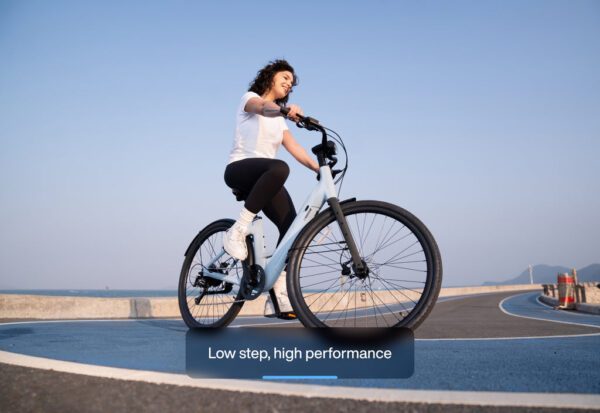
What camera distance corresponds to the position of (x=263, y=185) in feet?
13.6

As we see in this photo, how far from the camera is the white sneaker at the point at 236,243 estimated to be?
13.7 feet

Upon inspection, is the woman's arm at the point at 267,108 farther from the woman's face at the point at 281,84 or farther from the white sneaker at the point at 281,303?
the white sneaker at the point at 281,303

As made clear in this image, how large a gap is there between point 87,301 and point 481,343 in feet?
26.6

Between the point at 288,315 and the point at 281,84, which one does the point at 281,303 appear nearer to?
the point at 288,315

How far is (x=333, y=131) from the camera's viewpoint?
3975mm

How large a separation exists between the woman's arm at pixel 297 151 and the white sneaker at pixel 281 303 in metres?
1.19

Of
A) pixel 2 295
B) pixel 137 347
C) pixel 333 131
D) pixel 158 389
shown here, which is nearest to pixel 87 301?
pixel 2 295

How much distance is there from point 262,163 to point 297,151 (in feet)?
2.42

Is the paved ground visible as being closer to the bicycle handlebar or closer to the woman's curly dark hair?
the bicycle handlebar

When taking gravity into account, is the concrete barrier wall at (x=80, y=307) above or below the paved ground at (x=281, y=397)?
below

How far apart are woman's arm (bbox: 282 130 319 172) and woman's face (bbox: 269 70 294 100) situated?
44 cm

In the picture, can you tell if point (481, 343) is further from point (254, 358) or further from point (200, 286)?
point (200, 286)

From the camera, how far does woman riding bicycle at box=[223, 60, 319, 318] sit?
415cm
